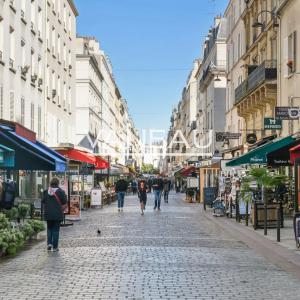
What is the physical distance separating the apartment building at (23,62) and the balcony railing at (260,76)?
1156cm

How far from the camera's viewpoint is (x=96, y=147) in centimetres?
7419

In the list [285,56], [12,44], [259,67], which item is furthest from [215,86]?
[12,44]

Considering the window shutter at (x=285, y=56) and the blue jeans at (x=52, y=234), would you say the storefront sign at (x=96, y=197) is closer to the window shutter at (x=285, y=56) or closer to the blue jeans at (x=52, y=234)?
the window shutter at (x=285, y=56)

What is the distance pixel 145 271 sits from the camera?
35.5ft

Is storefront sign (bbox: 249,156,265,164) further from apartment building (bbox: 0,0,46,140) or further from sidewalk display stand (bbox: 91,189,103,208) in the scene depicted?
sidewalk display stand (bbox: 91,189,103,208)

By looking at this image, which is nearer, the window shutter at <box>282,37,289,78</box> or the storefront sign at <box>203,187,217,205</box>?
the window shutter at <box>282,37,289,78</box>

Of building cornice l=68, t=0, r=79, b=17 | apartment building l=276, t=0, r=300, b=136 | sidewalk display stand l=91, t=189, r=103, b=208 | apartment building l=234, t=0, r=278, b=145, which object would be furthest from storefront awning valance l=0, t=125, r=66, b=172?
building cornice l=68, t=0, r=79, b=17

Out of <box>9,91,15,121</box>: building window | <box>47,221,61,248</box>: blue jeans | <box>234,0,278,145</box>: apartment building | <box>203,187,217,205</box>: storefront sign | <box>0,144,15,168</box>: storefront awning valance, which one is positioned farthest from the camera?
<box>203,187,217,205</box>: storefront sign

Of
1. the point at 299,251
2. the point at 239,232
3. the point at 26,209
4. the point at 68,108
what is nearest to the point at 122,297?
the point at 299,251

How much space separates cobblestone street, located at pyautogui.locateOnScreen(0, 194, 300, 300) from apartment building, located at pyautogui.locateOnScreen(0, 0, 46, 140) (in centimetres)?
1446

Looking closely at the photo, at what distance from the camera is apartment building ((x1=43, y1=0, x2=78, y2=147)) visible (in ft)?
132

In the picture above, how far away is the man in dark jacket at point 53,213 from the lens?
14.2 m

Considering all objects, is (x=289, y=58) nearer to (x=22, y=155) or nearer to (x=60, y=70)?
(x=22, y=155)

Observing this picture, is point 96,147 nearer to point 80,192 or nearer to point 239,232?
point 80,192
